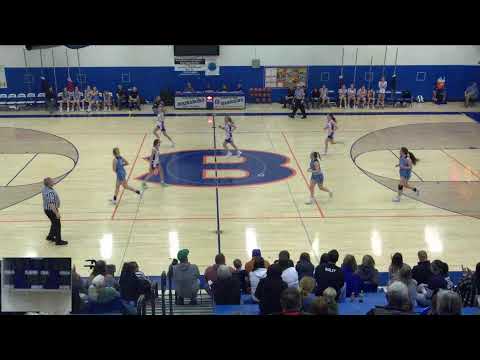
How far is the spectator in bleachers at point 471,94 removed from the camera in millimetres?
28436

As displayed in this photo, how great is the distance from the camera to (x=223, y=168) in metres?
18.5

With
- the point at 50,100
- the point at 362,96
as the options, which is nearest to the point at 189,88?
the point at 50,100

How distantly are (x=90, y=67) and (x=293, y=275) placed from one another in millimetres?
22171

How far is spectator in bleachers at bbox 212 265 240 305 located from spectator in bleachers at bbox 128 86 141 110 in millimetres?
20524

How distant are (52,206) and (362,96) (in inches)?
750

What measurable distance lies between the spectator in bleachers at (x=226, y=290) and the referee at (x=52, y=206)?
17.8 feet

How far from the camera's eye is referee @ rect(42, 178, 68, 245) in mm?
12398

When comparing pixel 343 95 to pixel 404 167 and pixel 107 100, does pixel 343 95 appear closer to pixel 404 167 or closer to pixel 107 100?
pixel 107 100

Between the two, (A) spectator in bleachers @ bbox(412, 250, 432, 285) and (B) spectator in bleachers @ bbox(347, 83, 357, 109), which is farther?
(B) spectator in bleachers @ bbox(347, 83, 357, 109)

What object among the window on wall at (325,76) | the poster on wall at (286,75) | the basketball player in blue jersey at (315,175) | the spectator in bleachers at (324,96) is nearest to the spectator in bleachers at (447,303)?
the basketball player in blue jersey at (315,175)

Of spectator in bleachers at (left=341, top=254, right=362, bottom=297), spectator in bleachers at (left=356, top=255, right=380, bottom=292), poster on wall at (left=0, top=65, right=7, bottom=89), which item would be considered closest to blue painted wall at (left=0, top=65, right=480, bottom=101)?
poster on wall at (left=0, top=65, right=7, bottom=89)

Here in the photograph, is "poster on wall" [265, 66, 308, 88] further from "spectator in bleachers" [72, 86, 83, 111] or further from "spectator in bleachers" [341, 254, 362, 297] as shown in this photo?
"spectator in bleachers" [341, 254, 362, 297]

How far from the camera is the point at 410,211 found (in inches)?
584
